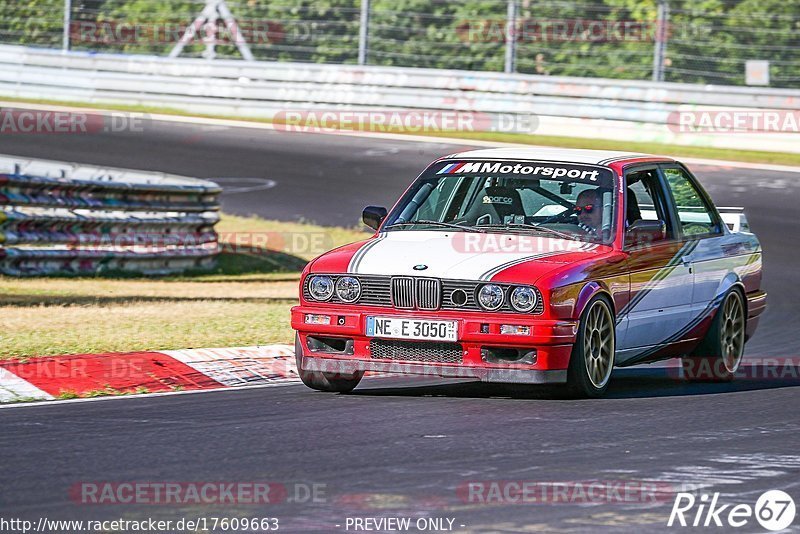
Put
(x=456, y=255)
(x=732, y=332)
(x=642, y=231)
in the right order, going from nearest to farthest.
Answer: (x=456, y=255) → (x=642, y=231) → (x=732, y=332)

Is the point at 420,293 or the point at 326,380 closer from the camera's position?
the point at 420,293

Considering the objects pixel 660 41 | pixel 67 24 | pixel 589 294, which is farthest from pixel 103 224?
pixel 67 24

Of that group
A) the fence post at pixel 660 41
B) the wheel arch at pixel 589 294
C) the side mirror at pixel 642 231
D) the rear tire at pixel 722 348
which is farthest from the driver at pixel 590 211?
the fence post at pixel 660 41

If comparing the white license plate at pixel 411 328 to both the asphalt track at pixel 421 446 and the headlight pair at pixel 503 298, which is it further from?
the asphalt track at pixel 421 446

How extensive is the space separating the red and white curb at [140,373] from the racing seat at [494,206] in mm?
1640

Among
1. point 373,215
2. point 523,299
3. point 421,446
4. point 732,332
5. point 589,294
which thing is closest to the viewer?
point 421,446

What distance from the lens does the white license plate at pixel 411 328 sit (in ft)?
27.1

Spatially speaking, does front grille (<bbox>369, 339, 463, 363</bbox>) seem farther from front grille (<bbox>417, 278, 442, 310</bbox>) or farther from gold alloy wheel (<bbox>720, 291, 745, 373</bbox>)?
gold alloy wheel (<bbox>720, 291, 745, 373</bbox>)

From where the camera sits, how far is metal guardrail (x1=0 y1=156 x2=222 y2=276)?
14.6 metres

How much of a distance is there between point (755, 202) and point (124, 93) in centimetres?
1503

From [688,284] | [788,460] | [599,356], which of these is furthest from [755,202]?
[788,460]

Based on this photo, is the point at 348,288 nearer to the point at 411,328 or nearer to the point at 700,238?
the point at 411,328

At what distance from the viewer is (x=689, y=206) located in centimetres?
1024

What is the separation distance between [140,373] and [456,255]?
2241 millimetres
